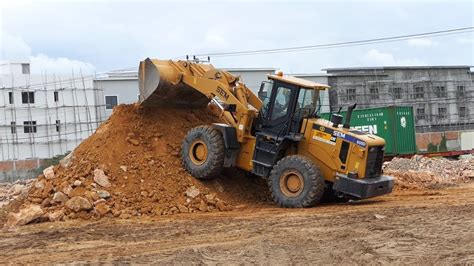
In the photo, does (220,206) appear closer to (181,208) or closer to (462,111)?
(181,208)

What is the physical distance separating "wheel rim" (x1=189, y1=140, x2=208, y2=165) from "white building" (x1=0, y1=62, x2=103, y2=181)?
36.8 metres

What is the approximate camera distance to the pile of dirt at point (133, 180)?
11812mm

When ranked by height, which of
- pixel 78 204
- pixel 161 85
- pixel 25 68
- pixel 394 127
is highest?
pixel 25 68

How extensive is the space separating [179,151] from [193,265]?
6445 millimetres

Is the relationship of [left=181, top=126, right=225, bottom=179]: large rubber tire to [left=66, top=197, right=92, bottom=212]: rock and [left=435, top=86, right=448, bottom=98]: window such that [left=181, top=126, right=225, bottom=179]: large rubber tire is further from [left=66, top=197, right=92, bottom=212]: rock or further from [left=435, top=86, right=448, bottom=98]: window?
[left=435, top=86, right=448, bottom=98]: window

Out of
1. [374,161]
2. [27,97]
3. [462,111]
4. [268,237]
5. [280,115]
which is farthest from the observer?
[462,111]

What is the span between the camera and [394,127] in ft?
95.9

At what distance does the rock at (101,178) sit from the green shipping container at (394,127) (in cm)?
1897

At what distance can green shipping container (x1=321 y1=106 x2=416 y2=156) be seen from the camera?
29297 mm

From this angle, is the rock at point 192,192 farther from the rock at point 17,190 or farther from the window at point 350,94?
the window at point 350,94

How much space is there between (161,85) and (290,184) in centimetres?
374

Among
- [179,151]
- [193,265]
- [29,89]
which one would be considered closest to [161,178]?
[179,151]

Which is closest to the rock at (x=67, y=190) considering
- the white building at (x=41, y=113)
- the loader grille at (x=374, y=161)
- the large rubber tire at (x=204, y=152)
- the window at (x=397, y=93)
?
the large rubber tire at (x=204, y=152)

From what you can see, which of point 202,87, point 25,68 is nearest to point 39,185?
point 202,87
